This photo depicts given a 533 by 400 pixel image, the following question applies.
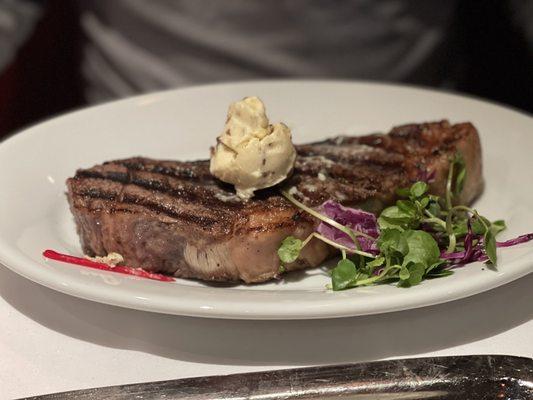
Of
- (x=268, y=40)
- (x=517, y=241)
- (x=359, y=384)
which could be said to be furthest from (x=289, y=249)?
(x=268, y=40)

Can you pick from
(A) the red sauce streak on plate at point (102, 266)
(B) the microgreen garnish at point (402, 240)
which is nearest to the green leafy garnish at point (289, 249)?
(B) the microgreen garnish at point (402, 240)

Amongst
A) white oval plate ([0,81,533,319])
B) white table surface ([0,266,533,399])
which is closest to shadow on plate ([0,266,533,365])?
white table surface ([0,266,533,399])

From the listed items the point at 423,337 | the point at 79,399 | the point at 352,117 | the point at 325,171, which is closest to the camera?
the point at 79,399

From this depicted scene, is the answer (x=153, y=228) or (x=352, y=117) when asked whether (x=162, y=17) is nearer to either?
(x=352, y=117)

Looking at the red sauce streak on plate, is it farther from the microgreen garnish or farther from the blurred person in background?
the blurred person in background

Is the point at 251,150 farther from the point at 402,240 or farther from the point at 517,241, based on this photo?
the point at 517,241

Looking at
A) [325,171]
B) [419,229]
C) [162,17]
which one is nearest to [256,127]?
[325,171]
